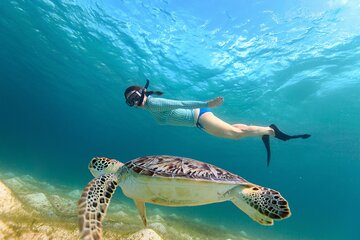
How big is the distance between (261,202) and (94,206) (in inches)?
74.6

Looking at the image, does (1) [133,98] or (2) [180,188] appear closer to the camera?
(2) [180,188]

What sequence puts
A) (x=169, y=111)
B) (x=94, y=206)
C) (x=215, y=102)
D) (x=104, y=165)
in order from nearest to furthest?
(x=94, y=206) < (x=104, y=165) < (x=215, y=102) < (x=169, y=111)

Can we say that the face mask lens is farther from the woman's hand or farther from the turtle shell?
the turtle shell

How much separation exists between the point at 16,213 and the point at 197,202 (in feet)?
10.2

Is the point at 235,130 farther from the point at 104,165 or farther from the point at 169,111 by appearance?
the point at 104,165

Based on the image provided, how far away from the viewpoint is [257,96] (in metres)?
19.9

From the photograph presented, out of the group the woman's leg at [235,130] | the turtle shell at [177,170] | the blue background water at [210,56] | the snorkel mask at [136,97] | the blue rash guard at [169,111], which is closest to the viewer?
the turtle shell at [177,170]

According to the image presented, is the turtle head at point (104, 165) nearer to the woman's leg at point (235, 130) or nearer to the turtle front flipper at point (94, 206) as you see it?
the turtle front flipper at point (94, 206)

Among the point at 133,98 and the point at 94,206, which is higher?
the point at 133,98

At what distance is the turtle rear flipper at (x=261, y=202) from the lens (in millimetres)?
2697

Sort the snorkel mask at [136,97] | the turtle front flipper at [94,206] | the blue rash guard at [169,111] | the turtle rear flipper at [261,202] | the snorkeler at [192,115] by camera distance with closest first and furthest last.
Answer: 1. the turtle front flipper at [94,206]
2. the turtle rear flipper at [261,202]
3. the snorkel mask at [136,97]
4. the snorkeler at [192,115]
5. the blue rash guard at [169,111]

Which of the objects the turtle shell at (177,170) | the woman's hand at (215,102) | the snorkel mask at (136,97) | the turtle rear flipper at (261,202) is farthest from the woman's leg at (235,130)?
the turtle rear flipper at (261,202)

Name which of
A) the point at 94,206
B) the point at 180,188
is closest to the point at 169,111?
the point at 180,188

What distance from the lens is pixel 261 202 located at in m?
2.88
